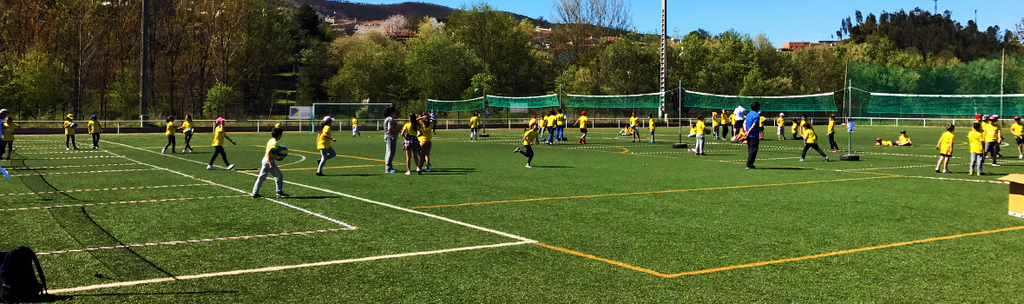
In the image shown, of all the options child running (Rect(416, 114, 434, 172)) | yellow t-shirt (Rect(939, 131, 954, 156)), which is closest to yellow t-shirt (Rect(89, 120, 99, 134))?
child running (Rect(416, 114, 434, 172))

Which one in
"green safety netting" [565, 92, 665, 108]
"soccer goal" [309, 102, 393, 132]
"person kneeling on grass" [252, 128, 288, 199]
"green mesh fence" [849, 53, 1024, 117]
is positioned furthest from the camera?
"green mesh fence" [849, 53, 1024, 117]

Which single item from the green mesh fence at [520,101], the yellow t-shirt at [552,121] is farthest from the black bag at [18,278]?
the green mesh fence at [520,101]

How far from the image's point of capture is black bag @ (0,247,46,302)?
6371 millimetres

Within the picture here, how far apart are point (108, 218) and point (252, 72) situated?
78.0 m

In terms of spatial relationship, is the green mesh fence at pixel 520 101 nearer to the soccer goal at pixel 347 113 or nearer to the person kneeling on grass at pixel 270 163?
the soccer goal at pixel 347 113

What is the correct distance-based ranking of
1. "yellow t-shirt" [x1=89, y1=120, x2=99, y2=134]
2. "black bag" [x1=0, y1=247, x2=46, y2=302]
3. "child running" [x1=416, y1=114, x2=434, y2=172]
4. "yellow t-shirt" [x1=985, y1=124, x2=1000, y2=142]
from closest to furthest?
"black bag" [x1=0, y1=247, x2=46, y2=302] → "child running" [x1=416, y1=114, x2=434, y2=172] → "yellow t-shirt" [x1=985, y1=124, x2=1000, y2=142] → "yellow t-shirt" [x1=89, y1=120, x2=99, y2=134]

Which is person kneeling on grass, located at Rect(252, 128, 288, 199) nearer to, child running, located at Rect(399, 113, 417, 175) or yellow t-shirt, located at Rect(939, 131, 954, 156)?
child running, located at Rect(399, 113, 417, 175)

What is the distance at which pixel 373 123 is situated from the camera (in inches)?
2371

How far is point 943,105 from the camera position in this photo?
6750 centimetres

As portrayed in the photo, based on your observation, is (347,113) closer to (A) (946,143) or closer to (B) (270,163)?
(A) (946,143)

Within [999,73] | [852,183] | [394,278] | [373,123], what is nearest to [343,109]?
[373,123]

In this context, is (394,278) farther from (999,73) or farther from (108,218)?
(999,73)

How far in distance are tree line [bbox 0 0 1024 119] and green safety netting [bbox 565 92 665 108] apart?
426 centimetres

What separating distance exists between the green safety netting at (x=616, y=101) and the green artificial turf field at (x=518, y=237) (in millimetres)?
45538
